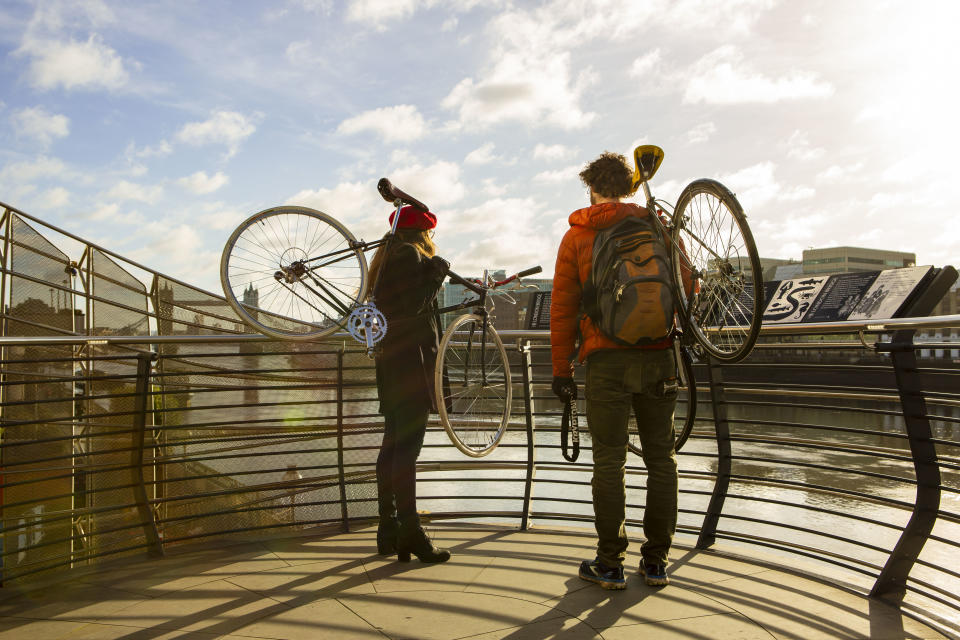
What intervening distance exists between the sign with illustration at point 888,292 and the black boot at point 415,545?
117 feet

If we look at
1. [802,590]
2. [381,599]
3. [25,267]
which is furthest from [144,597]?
[25,267]

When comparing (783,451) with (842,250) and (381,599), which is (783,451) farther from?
(842,250)

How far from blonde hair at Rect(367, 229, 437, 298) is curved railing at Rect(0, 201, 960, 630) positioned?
0.60 meters

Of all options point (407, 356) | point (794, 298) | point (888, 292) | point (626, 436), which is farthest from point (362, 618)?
point (794, 298)

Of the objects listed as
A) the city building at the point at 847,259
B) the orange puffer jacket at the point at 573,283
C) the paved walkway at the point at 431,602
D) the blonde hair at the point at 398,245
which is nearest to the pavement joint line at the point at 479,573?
the paved walkway at the point at 431,602

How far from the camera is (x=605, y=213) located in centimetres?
304

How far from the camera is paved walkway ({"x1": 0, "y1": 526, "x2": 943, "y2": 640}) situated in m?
2.61

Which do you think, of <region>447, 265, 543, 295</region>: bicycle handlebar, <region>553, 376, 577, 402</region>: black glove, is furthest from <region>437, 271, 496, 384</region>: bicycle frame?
<region>553, 376, 577, 402</region>: black glove

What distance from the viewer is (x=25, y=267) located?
22.3 ft

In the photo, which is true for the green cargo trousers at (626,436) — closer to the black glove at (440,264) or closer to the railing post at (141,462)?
the black glove at (440,264)

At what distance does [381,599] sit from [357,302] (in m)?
1.40

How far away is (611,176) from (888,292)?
1453 inches

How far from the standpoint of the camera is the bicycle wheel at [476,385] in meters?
3.69

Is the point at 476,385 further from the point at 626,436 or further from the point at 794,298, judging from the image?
the point at 794,298
